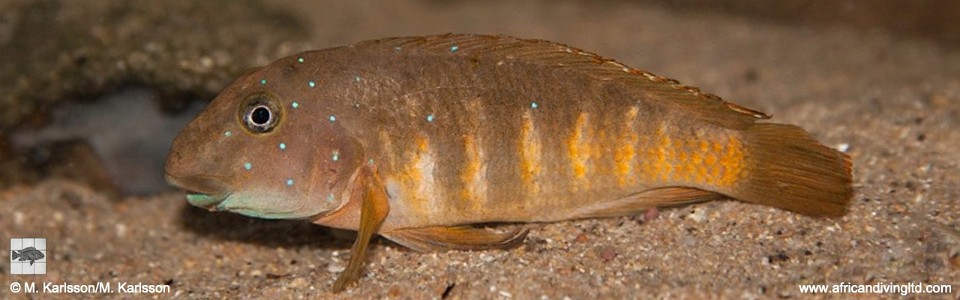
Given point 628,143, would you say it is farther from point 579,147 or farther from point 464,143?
point 464,143

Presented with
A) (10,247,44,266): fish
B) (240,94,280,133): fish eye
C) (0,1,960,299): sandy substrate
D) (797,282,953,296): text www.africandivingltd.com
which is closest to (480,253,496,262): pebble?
(0,1,960,299): sandy substrate

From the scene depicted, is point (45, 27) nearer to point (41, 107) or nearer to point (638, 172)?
point (41, 107)

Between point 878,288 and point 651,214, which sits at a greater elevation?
point 651,214

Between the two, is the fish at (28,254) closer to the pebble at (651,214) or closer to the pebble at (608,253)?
the pebble at (608,253)

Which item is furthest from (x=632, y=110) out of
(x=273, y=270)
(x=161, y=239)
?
(x=161, y=239)

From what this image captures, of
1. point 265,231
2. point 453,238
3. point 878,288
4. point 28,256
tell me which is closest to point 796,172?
point 878,288

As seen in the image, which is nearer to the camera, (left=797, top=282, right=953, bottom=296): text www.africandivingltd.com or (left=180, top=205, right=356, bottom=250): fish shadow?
(left=797, top=282, right=953, bottom=296): text www.africandivingltd.com

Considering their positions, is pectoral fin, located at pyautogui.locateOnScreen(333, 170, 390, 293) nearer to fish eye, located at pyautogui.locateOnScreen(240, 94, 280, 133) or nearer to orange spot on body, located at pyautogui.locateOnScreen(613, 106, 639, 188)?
fish eye, located at pyautogui.locateOnScreen(240, 94, 280, 133)
